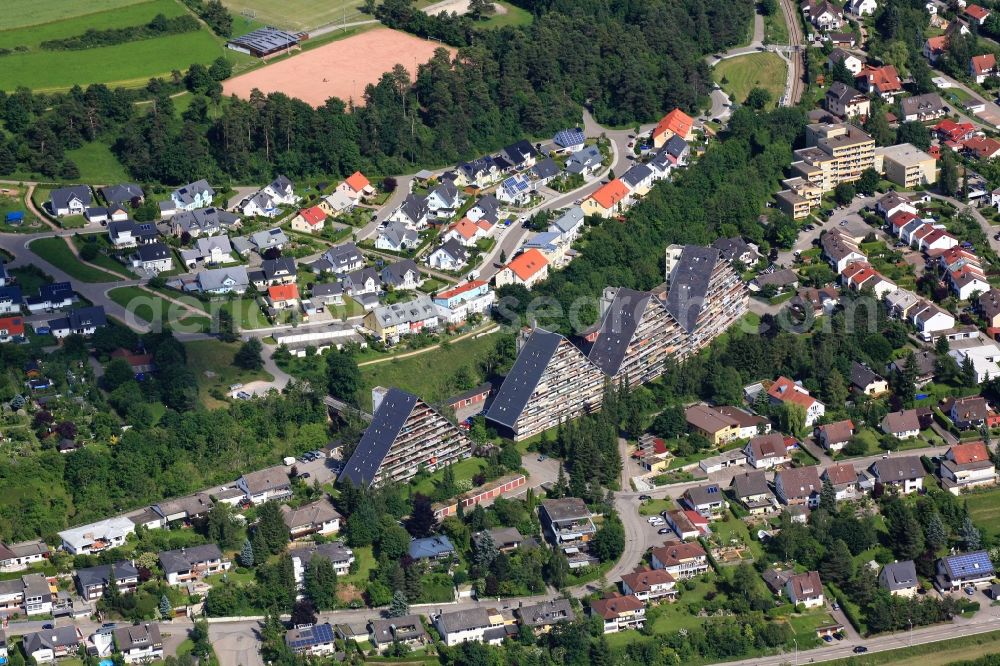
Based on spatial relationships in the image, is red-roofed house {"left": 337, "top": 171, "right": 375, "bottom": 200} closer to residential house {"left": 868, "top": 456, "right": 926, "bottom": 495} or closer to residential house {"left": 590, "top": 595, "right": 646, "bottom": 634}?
residential house {"left": 868, "top": 456, "right": 926, "bottom": 495}

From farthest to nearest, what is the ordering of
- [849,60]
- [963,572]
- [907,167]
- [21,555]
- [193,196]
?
[849,60] → [907,167] → [193,196] → [963,572] → [21,555]

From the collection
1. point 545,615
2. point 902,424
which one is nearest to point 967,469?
point 902,424

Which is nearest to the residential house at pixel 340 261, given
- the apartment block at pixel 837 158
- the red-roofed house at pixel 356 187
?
the red-roofed house at pixel 356 187

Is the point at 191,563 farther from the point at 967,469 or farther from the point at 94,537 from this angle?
the point at 967,469

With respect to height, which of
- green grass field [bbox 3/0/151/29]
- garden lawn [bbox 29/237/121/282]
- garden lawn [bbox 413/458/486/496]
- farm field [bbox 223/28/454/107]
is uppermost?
green grass field [bbox 3/0/151/29]

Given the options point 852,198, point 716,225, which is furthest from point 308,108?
point 852,198

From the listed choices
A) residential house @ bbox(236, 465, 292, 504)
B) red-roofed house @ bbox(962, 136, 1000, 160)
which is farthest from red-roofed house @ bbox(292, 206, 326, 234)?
red-roofed house @ bbox(962, 136, 1000, 160)
